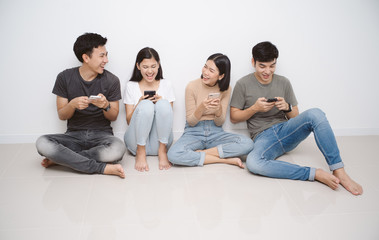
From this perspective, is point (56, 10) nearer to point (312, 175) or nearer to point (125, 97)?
point (125, 97)

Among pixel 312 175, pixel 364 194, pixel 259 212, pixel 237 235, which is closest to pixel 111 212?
pixel 237 235

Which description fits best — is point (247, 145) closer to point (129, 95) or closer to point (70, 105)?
point (129, 95)

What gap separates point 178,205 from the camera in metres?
1.88

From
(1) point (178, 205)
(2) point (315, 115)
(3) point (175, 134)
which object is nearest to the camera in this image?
(1) point (178, 205)

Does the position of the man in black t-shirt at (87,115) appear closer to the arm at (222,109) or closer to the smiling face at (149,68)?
the smiling face at (149,68)

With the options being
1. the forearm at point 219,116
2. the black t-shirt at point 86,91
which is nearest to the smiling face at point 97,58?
the black t-shirt at point 86,91

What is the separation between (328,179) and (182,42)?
1353 mm

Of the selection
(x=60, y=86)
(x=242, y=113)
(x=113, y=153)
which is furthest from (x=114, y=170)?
(x=242, y=113)

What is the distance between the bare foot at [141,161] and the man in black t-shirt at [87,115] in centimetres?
11

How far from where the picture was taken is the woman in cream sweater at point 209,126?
230cm

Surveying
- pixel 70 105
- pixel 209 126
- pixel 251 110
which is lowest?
pixel 209 126

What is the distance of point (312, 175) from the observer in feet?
6.97

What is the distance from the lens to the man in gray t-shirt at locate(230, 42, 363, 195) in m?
2.12

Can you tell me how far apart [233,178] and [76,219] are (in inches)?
37.8
